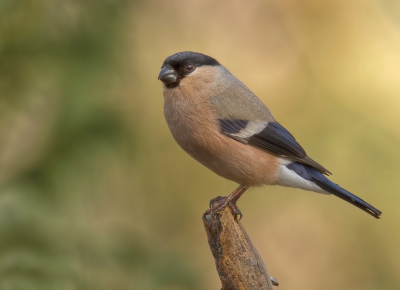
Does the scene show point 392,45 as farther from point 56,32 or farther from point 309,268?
point 56,32

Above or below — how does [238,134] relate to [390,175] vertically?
below

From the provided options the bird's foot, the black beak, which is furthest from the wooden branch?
the black beak

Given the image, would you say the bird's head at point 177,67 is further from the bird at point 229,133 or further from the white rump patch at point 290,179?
the white rump patch at point 290,179

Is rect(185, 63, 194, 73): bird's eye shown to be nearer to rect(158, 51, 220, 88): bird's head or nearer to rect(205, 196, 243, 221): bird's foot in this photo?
rect(158, 51, 220, 88): bird's head

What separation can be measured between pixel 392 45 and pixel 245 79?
5.23 ft

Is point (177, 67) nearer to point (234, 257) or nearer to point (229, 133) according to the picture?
point (229, 133)

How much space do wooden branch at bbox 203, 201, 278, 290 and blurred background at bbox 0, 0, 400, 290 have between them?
1.01 m

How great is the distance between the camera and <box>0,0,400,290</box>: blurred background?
374cm

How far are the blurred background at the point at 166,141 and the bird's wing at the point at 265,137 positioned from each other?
1033 mm

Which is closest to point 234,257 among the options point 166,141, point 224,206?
point 224,206

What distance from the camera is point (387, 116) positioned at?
221 inches

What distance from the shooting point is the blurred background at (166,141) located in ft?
12.3

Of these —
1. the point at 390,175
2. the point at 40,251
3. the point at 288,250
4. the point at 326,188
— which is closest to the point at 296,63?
the point at 390,175

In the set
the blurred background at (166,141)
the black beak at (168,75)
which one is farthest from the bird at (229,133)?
the blurred background at (166,141)
